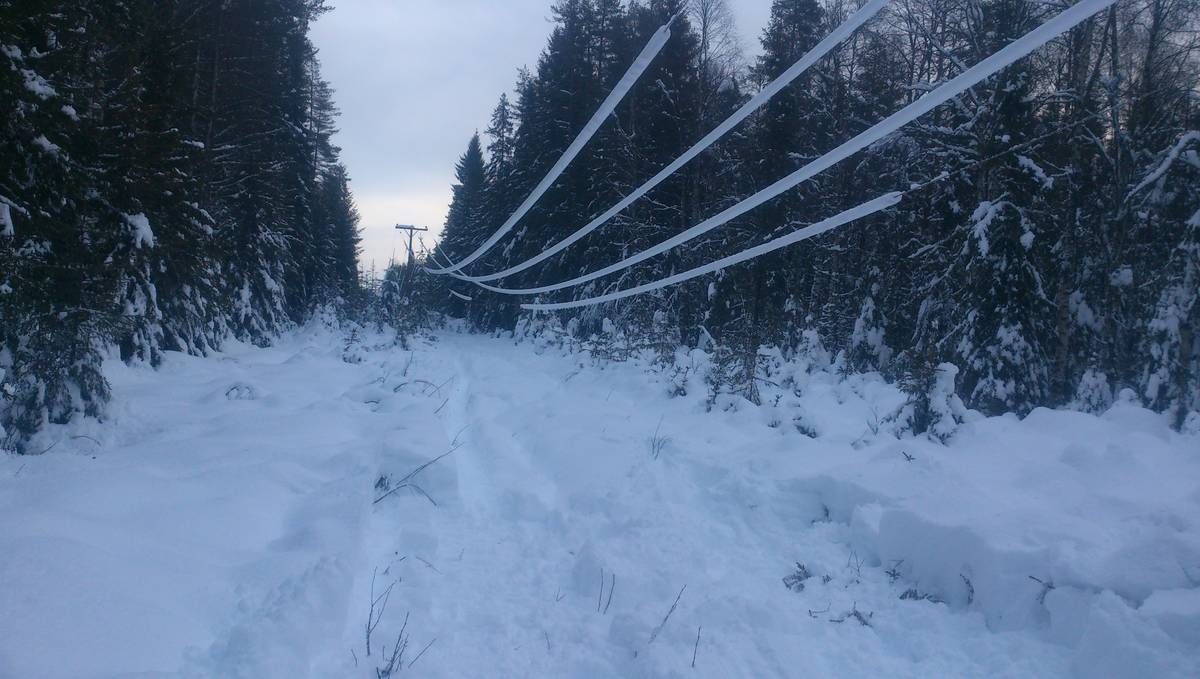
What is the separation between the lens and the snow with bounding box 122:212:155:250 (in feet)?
24.4

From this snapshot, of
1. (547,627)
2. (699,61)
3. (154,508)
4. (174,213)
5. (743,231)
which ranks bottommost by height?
(547,627)

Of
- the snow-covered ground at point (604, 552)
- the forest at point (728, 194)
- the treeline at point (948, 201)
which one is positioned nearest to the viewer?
the snow-covered ground at point (604, 552)

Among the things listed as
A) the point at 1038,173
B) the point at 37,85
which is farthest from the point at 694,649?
the point at 1038,173

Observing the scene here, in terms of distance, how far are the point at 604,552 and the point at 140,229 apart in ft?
22.6

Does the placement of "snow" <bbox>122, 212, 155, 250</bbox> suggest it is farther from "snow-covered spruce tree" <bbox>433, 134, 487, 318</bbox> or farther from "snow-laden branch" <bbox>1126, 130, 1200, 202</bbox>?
"snow-covered spruce tree" <bbox>433, 134, 487, 318</bbox>

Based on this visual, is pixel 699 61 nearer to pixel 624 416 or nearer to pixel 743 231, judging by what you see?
pixel 743 231

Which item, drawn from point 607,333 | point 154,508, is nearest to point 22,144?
point 154,508

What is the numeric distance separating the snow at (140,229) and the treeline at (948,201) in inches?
291

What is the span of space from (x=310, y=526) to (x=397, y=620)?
116 cm

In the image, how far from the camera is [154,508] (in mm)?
3750

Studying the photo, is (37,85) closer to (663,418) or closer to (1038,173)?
(663,418)

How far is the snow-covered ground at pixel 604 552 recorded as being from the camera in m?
2.75

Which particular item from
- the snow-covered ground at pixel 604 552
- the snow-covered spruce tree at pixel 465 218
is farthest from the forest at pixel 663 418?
the snow-covered spruce tree at pixel 465 218

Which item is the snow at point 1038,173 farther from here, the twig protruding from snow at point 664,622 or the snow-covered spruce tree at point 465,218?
the snow-covered spruce tree at point 465,218
